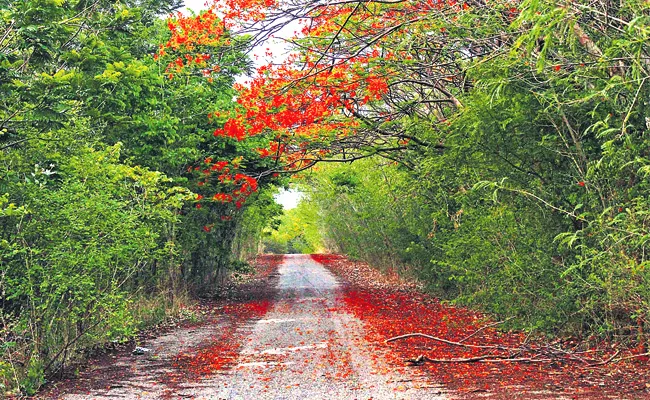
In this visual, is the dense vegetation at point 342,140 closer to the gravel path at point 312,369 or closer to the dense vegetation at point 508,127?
the dense vegetation at point 508,127

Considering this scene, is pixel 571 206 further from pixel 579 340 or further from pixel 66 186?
pixel 66 186

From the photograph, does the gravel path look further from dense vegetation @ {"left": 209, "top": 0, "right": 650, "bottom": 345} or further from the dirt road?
dense vegetation @ {"left": 209, "top": 0, "right": 650, "bottom": 345}

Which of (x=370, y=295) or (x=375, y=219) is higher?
(x=375, y=219)

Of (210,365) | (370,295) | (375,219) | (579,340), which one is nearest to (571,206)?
(579,340)

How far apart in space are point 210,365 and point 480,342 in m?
4.28

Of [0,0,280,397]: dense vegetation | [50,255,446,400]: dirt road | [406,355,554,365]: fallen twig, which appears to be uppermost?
[0,0,280,397]: dense vegetation

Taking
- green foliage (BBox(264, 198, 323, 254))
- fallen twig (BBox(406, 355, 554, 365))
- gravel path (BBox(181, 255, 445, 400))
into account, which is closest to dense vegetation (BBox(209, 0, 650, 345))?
fallen twig (BBox(406, 355, 554, 365))

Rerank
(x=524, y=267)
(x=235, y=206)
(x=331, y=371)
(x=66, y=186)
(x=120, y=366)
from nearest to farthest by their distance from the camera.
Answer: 1. (x=66, y=186)
2. (x=331, y=371)
3. (x=120, y=366)
4. (x=524, y=267)
5. (x=235, y=206)

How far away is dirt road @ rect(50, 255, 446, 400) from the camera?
7234 millimetres

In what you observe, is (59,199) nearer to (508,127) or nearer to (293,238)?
(508,127)

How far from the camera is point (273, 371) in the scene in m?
8.61

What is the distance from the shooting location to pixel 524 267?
9.92 m

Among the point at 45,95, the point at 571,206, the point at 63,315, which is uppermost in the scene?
the point at 45,95

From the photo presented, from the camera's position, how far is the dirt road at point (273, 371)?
723cm
